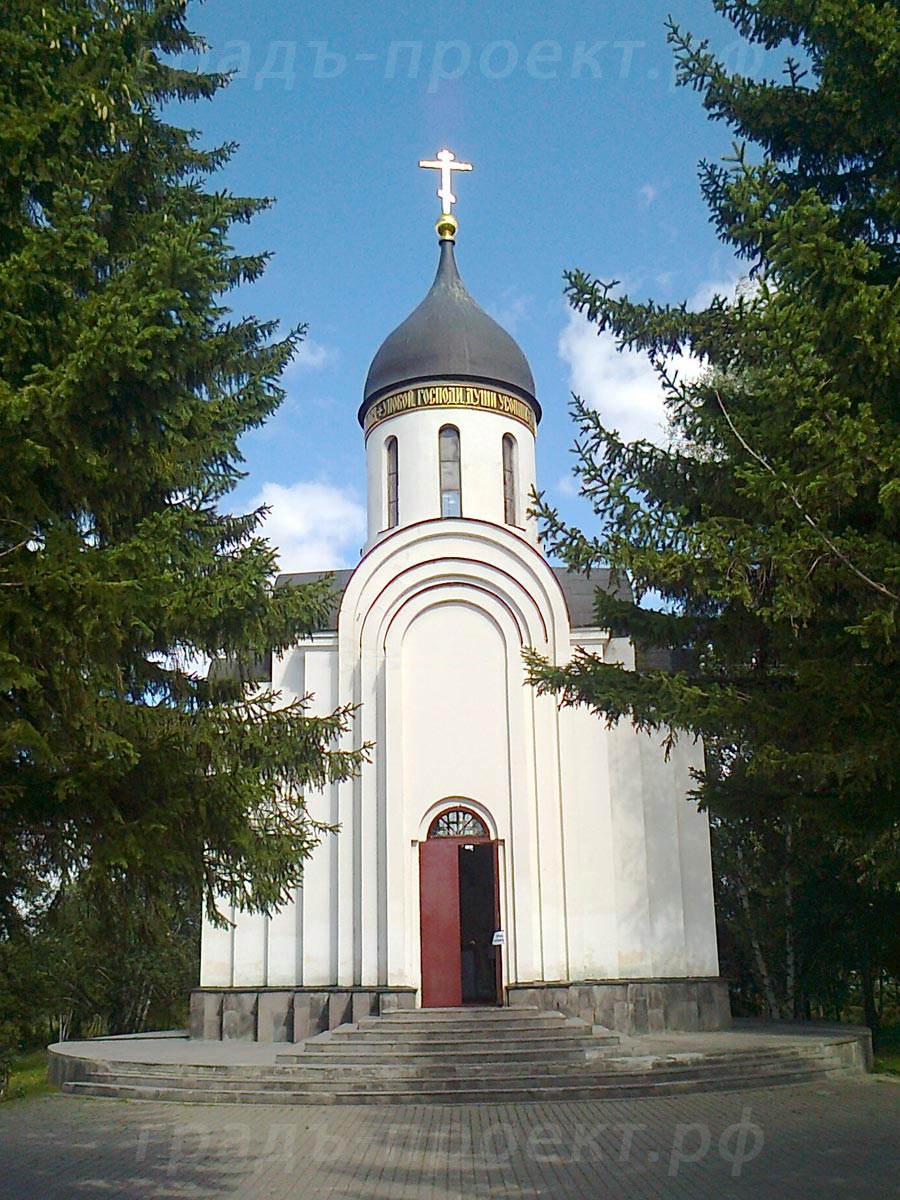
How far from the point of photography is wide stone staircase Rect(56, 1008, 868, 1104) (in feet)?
39.4

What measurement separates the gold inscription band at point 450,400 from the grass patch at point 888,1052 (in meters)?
11.2

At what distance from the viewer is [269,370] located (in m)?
7.90

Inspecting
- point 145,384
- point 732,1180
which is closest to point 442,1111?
point 732,1180

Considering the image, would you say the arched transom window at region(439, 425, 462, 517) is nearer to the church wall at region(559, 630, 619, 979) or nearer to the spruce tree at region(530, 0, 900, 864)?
the church wall at region(559, 630, 619, 979)

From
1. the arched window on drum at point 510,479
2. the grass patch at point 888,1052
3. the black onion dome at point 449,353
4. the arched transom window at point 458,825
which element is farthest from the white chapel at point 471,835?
the black onion dome at point 449,353

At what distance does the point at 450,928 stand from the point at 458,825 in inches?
57.2

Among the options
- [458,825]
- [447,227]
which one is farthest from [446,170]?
[458,825]

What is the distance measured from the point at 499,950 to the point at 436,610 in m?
5.08

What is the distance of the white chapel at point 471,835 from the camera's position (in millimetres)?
15852

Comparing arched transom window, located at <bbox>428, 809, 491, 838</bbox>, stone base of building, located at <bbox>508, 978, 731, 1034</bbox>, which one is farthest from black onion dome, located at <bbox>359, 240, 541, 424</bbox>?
stone base of building, located at <bbox>508, 978, 731, 1034</bbox>

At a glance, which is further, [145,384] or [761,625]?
[761,625]

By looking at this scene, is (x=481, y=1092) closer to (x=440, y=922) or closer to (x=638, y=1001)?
(x=440, y=922)

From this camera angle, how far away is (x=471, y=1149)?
30.7 feet

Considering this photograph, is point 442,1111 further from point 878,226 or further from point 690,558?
point 878,226
